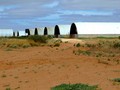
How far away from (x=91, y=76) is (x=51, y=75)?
4.77 ft

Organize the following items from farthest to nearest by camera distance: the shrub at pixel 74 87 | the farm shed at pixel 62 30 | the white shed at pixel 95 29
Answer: the farm shed at pixel 62 30
the white shed at pixel 95 29
the shrub at pixel 74 87

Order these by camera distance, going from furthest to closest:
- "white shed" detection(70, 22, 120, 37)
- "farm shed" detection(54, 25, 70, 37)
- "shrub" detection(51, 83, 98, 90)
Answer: "farm shed" detection(54, 25, 70, 37) → "white shed" detection(70, 22, 120, 37) → "shrub" detection(51, 83, 98, 90)

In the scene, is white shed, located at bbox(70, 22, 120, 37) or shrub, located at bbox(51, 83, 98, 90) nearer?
shrub, located at bbox(51, 83, 98, 90)

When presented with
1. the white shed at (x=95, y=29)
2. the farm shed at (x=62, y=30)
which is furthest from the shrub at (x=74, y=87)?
the farm shed at (x=62, y=30)

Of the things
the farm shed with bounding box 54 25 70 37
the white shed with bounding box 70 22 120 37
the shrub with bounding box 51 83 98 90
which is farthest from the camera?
the farm shed with bounding box 54 25 70 37

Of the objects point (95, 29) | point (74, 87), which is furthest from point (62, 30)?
point (74, 87)

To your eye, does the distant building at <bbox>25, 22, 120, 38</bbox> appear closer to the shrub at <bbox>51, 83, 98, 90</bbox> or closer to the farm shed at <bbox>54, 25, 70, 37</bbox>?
the farm shed at <bbox>54, 25, 70, 37</bbox>

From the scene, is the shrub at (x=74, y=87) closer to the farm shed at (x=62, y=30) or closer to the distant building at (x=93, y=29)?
the distant building at (x=93, y=29)

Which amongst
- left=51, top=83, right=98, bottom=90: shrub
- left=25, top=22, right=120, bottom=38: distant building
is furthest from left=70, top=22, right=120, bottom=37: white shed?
left=51, top=83, right=98, bottom=90: shrub

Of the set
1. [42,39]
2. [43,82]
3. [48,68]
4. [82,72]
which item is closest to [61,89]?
[43,82]

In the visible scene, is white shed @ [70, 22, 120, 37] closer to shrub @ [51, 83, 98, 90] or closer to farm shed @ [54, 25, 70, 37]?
farm shed @ [54, 25, 70, 37]

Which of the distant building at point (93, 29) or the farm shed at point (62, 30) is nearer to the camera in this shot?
the distant building at point (93, 29)

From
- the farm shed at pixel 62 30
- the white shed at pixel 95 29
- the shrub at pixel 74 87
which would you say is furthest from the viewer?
the farm shed at pixel 62 30

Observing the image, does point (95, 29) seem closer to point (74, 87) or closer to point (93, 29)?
point (93, 29)
